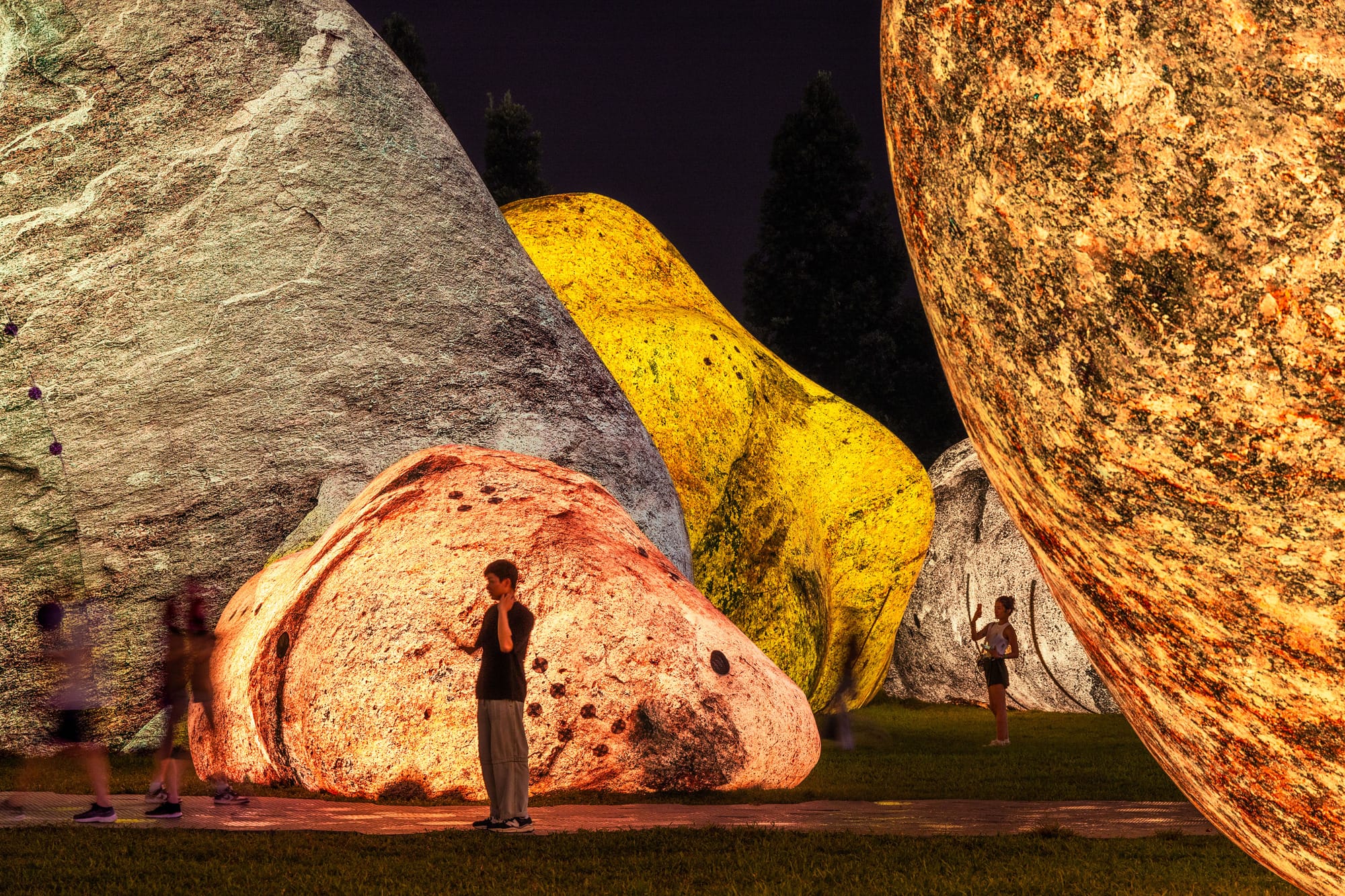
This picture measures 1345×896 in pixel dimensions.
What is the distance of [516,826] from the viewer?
25.8ft

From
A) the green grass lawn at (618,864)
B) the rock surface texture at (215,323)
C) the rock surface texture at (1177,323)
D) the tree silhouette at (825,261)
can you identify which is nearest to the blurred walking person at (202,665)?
the green grass lawn at (618,864)

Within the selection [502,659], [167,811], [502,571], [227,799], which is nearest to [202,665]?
[227,799]

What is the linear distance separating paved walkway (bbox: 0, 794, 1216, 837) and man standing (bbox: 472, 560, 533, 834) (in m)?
0.27

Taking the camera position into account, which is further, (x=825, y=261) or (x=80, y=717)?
(x=825, y=261)

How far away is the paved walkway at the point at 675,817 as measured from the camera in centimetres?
812

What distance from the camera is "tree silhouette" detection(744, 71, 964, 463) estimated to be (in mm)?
43312

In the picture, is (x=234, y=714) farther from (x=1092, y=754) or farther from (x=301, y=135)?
(x=1092, y=754)

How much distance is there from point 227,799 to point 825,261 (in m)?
36.8

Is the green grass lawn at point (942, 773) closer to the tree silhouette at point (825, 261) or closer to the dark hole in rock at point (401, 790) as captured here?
the dark hole in rock at point (401, 790)

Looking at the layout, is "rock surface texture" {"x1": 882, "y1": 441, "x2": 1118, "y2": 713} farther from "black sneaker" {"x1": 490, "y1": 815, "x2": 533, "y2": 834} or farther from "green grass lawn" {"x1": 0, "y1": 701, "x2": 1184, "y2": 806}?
"black sneaker" {"x1": 490, "y1": 815, "x2": 533, "y2": 834}

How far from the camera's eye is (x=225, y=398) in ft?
42.2

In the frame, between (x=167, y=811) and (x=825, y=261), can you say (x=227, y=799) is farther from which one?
(x=825, y=261)

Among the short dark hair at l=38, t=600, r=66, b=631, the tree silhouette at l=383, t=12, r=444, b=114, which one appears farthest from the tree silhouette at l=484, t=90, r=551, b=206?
the short dark hair at l=38, t=600, r=66, b=631

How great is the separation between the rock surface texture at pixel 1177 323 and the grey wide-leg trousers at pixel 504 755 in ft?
18.9
